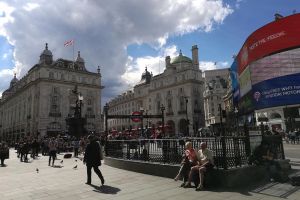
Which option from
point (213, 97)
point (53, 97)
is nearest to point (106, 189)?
point (53, 97)

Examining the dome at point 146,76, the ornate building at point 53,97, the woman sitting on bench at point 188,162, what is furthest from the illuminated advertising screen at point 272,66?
the dome at point 146,76

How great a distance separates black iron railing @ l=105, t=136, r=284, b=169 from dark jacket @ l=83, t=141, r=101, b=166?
8.26 feet

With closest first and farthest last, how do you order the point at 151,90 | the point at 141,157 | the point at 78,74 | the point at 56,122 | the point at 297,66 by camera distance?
the point at 141,157 < the point at 297,66 < the point at 56,122 < the point at 78,74 < the point at 151,90

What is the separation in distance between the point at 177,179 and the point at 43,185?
16.1 ft

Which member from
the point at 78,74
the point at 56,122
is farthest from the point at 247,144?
the point at 78,74

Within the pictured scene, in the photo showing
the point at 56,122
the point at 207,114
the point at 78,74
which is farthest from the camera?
the point at 207,114

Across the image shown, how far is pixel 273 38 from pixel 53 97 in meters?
55.6

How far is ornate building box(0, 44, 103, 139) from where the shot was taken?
70.9m

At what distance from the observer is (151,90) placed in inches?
3538

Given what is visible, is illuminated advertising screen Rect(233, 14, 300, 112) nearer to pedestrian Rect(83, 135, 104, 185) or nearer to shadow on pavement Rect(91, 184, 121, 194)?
pedestrian Rect(83, 135, 104, 185)

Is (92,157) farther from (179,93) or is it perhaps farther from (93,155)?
(179,93)

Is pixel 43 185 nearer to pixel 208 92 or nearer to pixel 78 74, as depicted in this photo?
pixel 78 74

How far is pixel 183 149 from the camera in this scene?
11.1m

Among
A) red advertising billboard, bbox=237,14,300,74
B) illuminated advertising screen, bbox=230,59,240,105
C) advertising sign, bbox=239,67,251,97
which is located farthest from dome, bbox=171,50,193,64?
red advertising billboard, bbox=237,14,300,74
